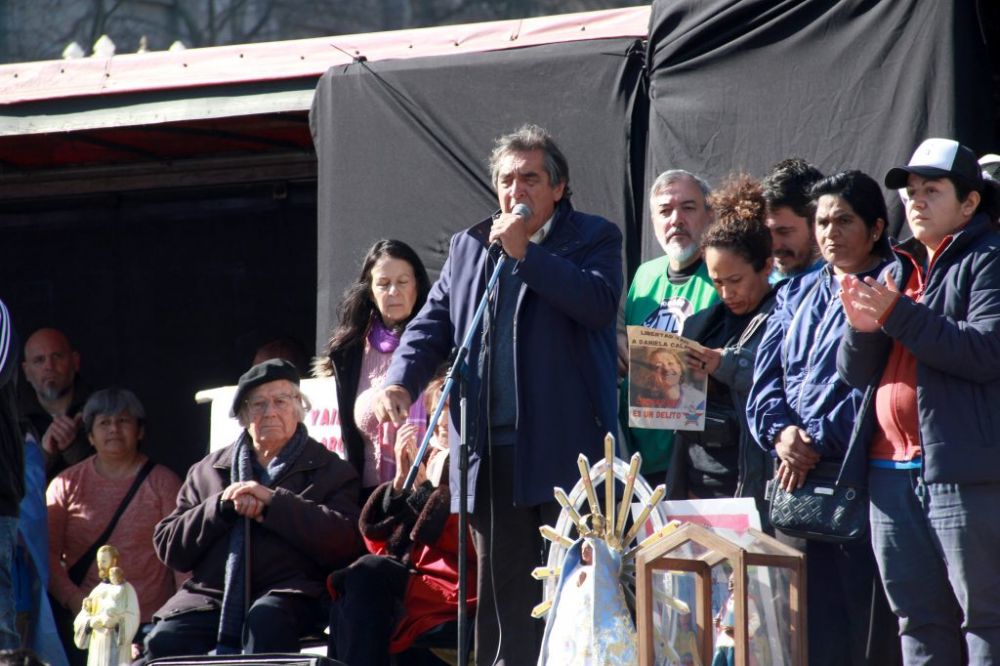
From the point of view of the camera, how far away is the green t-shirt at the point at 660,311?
178 inches

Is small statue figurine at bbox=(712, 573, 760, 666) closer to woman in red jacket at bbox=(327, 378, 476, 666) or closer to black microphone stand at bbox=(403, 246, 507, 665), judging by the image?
black microphone stand at bbox=(403, 246, 507, 665)

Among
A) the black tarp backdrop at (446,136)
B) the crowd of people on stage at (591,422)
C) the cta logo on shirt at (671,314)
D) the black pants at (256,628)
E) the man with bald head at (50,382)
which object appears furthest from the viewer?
the man with bald head at (50,382)

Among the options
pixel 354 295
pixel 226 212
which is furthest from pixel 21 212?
pixel 354 295

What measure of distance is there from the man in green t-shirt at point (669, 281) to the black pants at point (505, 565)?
25.4 inches

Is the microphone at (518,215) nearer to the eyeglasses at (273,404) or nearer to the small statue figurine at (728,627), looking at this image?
the small statue figurine at (728,627)

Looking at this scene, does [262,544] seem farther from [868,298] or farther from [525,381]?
[868,298]

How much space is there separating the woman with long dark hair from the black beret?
18cm

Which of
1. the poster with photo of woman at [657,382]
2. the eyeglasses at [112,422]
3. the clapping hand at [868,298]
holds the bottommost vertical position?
the poster with photo of woman at [657,382]

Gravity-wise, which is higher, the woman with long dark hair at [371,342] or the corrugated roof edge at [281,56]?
the corrugated roof edge at [281,56]

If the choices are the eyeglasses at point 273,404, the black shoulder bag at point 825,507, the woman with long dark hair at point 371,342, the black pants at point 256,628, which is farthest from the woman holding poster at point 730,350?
the eyeglasses at point 273,404

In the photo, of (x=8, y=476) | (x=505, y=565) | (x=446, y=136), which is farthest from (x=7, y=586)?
(x=446, y=136)

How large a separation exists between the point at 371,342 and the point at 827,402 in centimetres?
194

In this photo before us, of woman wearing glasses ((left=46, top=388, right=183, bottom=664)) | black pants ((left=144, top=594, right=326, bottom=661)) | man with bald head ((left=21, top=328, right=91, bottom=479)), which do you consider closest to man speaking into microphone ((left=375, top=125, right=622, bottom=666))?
black pants ((left=144, top=594, right=326, bottom=661))

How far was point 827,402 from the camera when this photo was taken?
384 centimetres
